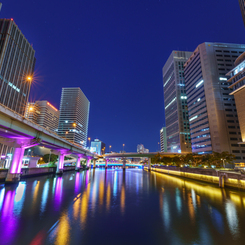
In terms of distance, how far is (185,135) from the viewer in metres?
134

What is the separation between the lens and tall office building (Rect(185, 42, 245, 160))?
302 feet

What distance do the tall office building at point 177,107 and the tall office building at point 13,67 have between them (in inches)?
4885

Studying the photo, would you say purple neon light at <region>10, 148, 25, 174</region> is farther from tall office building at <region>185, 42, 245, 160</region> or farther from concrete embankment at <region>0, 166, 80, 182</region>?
tall office building at <region>185, 42, 245, 160</region>

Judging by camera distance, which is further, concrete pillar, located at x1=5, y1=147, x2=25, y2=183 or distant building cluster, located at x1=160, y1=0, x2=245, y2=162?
distant building cluster, located at x1=160, y1=0, x2=245, y2=162

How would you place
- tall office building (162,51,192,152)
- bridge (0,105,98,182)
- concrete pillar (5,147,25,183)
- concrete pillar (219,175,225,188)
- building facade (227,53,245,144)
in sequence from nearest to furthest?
bridge (0,105,98,182), concrete pillar (219,175,225,188), concrete pillar (5,147,25,183), building facade (227,53,245,144), tall office building (162,51,192,152)

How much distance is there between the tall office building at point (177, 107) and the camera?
13362cm

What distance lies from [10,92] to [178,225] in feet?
381

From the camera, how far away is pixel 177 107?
141m

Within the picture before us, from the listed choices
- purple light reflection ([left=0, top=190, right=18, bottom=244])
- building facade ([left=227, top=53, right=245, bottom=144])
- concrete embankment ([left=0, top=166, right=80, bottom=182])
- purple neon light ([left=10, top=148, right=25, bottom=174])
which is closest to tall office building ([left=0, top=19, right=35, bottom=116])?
concrete embankment ([left=0, top=166, right=80, bottom=182])

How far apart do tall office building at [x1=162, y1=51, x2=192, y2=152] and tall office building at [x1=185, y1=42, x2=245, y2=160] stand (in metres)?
16.7

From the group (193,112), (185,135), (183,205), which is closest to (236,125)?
(193,112)

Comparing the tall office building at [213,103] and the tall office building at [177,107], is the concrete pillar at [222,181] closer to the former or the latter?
the tall office building at [213,103]

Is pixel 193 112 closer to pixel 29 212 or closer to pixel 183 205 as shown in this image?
pixel 183 205

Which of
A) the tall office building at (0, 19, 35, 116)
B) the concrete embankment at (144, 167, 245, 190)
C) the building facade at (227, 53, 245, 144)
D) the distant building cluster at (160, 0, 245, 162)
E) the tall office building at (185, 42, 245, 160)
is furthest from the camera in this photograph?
the tall office building at (185, 42, 245, 160)
